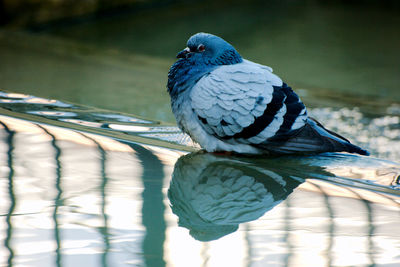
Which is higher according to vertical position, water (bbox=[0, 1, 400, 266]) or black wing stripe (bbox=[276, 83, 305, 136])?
black wing stripe (bbox=[276, 83, 305, 136])

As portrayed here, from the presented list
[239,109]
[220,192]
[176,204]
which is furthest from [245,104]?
[176,204]

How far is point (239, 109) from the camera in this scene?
2.45 meters

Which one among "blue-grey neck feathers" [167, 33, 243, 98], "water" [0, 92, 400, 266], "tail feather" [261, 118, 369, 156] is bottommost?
"water" [0, 92, 400, 266]

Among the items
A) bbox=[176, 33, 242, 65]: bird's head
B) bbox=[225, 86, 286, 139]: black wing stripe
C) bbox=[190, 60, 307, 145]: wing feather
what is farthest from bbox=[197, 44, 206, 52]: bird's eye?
bbox=[225, 86, 286, 139]: black wing stripe

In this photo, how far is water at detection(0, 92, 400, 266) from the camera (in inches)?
67.0

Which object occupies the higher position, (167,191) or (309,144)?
(309,144)

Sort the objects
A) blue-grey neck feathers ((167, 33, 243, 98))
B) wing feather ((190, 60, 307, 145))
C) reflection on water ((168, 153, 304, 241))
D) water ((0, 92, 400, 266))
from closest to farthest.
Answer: water ((0, 92, 400, 266)), reflection on water ((168, 153, 304, 241)), wing feather ((190, 60, 307, 145)), blue-grey neck feathers ((167, 33, 243, 98))

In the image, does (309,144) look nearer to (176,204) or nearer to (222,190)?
(222,190)

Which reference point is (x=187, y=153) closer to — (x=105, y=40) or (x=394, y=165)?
(x=394, y=165)

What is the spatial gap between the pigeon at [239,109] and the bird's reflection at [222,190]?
0.10 metres

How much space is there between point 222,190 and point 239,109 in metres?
0.44

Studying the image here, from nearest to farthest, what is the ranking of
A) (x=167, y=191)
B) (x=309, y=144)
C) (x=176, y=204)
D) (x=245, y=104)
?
(x=176, y=204), (x=167, y=191), (x=245, y=104), (x=309, y=144)

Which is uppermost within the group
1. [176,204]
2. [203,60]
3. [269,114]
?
[203,60]

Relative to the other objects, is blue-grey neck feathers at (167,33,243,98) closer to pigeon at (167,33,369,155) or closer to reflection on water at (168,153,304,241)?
pigeon at (167,33,369,155)
